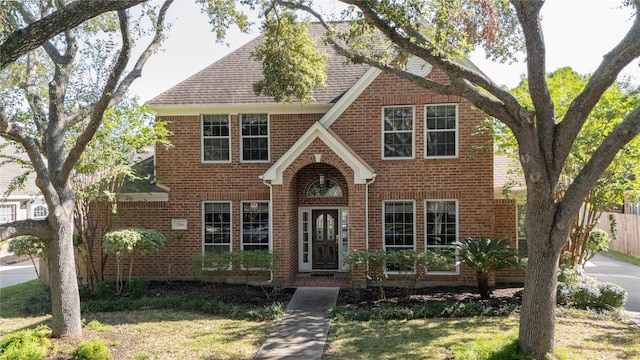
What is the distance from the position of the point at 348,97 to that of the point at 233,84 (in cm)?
416

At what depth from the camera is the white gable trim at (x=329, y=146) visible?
40.5 ft

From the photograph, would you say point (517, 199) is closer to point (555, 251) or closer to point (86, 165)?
point (555, 251)

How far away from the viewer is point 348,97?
13156 mm

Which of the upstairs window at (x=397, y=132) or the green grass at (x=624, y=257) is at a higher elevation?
the upstairs window at (x=397, y=132)

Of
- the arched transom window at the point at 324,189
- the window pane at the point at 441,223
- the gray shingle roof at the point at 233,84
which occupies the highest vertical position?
the gray shingle roof at the point at 233,84

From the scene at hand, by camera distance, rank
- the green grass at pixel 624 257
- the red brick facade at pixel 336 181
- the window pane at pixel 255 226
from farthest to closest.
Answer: the green grass at pixel 624 257, the window pane at pixel 255 226, the red brick facade at pixel 336 181

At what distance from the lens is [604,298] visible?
10344 mm

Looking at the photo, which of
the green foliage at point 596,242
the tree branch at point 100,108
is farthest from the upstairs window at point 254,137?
the green foliage at point 596,242

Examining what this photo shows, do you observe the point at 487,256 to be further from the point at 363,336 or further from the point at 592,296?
the point at 363,336

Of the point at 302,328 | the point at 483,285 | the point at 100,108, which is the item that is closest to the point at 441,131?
the point at 483,285

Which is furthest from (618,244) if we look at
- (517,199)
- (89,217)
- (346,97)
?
(89,217)

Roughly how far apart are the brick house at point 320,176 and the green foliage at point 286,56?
1.98 meters

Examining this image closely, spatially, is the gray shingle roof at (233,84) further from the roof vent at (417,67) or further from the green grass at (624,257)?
the green grass at (624,257)

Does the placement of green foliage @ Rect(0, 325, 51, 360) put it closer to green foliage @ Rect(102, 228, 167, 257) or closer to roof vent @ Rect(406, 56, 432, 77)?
green foliage @ Rect(102, 228, 167, 257)
